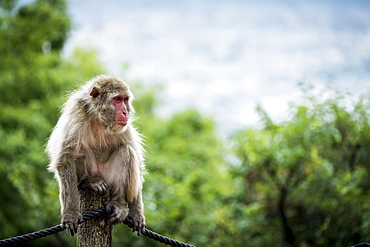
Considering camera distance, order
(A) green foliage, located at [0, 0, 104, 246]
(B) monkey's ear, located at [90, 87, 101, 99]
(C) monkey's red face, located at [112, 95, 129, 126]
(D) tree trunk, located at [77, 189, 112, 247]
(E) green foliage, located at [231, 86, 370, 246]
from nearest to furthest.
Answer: (D) tree trunk, located at [77, 189, 112, 247] < (C) monkey's red face, located at [112, 95, 129, 126] < (B) monkey's ear, located at [90, 87, 101, 99] < (E) green foliage, located at [231, 86, 370, 246] < (A) green foliage, located at [0, 0, 104, 246]

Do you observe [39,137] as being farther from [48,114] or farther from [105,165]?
[105,165]

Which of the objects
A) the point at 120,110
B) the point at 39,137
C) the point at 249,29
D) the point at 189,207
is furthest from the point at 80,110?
the point at 249,29

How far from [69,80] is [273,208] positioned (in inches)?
369

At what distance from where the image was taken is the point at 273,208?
706 centimetres

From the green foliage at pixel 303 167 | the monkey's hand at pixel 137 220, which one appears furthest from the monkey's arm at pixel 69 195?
the green foliage at pixel 303 167

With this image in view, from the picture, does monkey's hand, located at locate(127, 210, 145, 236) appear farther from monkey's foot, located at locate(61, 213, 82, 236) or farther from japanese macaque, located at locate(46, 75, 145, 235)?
monkey's foot, located at locate(61, 213, 82, 236)

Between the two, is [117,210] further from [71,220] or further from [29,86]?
[29,86]

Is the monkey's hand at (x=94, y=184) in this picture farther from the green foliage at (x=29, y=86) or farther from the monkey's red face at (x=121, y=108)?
the green foliage at (x=29, y=86)

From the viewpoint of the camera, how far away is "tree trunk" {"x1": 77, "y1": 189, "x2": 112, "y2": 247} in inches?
116

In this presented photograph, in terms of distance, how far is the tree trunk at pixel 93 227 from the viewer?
116 inches

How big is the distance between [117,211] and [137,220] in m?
0.40

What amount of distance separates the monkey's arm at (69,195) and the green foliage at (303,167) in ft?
11.8

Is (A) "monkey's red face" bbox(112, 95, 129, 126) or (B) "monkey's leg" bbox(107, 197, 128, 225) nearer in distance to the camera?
(B) "monkey's leg" bbox(107, 197, 128, 225)

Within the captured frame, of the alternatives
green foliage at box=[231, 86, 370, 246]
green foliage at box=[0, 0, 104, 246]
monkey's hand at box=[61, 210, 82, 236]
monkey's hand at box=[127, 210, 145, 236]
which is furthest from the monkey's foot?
green foliage at box=[0, 0, 104, 246]
